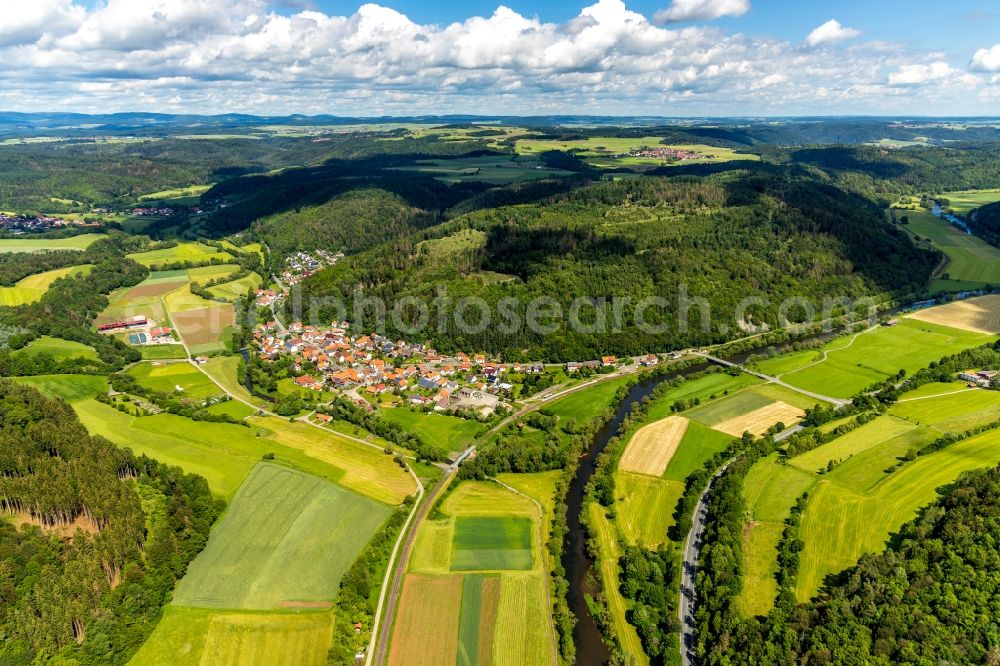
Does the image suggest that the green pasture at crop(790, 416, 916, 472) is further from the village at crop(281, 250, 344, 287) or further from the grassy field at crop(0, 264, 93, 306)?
the grassy field at crop(0, 264, 93, 306)

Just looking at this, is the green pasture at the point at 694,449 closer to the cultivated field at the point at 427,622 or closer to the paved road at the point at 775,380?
the paved road at the point at 775,380

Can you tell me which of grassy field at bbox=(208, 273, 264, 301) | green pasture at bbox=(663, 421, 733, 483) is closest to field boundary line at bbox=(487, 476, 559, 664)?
green pasture at bbox=(663, 421, 733, 483)

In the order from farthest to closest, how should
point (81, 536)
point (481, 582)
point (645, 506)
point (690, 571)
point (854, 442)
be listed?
point (854, 442)
point (645, 506)
point (81, 536)
point (690, 571)
point (481, 582)

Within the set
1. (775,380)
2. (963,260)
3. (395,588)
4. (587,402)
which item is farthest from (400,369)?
(963,260)

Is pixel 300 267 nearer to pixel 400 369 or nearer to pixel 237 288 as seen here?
pixel 237 288

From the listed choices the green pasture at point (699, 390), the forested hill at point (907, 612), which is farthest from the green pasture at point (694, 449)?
the forested hill at point (907, 612)
